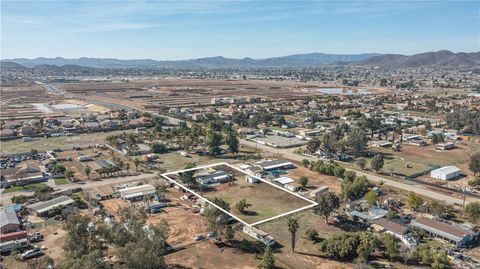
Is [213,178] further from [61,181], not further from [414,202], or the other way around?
[414,202]

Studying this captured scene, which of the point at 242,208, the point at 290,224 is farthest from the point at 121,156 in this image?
the point at 290,224

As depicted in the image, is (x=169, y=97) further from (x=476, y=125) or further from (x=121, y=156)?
(x=476, y=125)

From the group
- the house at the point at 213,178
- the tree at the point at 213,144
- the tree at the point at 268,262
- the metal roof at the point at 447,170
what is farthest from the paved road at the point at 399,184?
the tree at the point at 268,262

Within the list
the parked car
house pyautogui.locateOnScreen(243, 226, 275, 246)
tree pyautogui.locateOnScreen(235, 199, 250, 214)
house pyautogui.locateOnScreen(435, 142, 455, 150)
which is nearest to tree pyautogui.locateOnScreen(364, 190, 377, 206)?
tree pyautogui.locateOnScreen(235, 199, 250, 214)

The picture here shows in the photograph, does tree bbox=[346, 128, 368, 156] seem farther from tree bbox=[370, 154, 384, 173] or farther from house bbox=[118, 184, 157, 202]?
house bbox=[118, 184, 157, 202]

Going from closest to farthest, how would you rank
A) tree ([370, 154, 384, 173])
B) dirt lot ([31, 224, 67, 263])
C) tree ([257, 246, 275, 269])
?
tree ([257, 246, 275, 269]) → dirt lot ([31, 224, 67, 263]) → tree ([370, 154, 384, 173])

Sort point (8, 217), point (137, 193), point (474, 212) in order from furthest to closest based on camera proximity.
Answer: point (137, 193)
point (8, 217)
point (474, 212)

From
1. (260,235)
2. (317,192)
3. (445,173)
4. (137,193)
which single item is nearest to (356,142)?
(445,173)
